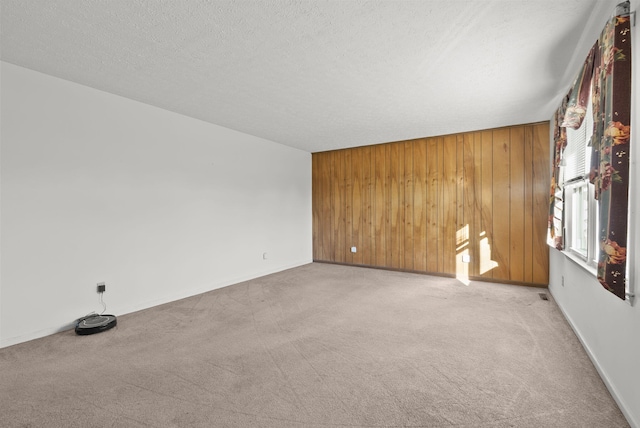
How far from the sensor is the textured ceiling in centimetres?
185

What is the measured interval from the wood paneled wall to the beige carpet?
1247 mm

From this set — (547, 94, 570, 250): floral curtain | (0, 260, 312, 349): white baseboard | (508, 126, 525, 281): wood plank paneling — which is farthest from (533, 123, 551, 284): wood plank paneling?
(0, 260, 312, 349): white baseboard

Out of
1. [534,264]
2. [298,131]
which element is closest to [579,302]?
[534,264]

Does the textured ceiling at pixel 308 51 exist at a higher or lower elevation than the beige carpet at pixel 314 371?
higher

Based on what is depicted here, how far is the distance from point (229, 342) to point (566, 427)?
228cm

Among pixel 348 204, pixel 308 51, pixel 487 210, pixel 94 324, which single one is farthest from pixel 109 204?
pixel 487 210

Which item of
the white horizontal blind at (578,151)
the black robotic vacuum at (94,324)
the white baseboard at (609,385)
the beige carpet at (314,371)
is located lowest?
→ the beige carpet at (314,371)

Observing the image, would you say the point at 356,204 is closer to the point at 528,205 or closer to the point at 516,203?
the point at 516,203

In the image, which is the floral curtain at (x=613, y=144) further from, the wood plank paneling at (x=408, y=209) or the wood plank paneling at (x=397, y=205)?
the wood plank paneling at (x=397, y=205)

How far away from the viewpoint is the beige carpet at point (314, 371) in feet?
5.41

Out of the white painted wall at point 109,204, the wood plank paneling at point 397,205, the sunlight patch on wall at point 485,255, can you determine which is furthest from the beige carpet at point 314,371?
the wood plank paneling at point 397,205

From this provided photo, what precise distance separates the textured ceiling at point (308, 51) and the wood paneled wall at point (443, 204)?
1015 millimetres

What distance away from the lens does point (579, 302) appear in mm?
2557

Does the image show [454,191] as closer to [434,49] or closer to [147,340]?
[434,49]
